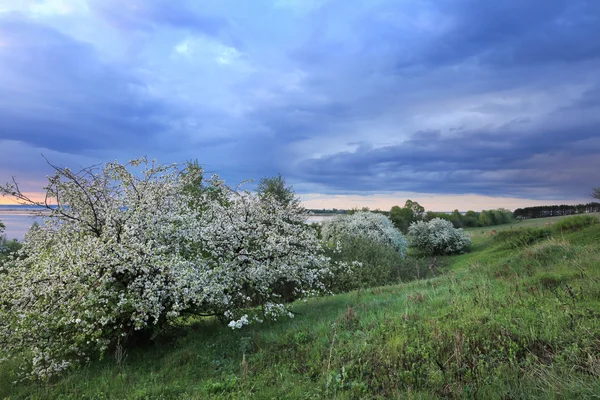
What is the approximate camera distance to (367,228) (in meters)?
29.6

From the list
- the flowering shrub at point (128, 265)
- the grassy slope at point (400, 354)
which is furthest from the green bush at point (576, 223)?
the flowering shrub at point (128, 265)

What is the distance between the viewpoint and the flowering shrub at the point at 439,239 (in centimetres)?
3023

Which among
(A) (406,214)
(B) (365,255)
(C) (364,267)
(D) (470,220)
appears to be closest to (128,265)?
(C) (364,267)

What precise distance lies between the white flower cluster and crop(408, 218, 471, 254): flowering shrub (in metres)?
1.88

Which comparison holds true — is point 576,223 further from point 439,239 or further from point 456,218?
point 456,218

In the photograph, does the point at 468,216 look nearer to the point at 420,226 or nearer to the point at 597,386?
the point at 420,226

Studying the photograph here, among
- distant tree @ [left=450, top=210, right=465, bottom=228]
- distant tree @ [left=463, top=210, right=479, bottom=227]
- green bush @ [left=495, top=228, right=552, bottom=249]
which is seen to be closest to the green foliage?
distant tree @ [left=450, top=210, right=465, bottom=228]

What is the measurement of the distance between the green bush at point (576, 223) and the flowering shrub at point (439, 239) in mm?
8418

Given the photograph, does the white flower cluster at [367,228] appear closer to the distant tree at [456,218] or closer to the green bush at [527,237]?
the green bush at [527,237]

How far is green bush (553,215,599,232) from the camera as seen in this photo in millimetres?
21453

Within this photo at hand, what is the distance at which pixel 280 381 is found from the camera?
5.72 metres

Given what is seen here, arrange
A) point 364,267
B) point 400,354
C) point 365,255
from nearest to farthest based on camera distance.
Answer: point 400,354 < point 364,267 < point 365,255

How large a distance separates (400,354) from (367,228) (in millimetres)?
24112

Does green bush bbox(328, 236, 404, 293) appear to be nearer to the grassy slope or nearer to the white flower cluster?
the white flower cluster
